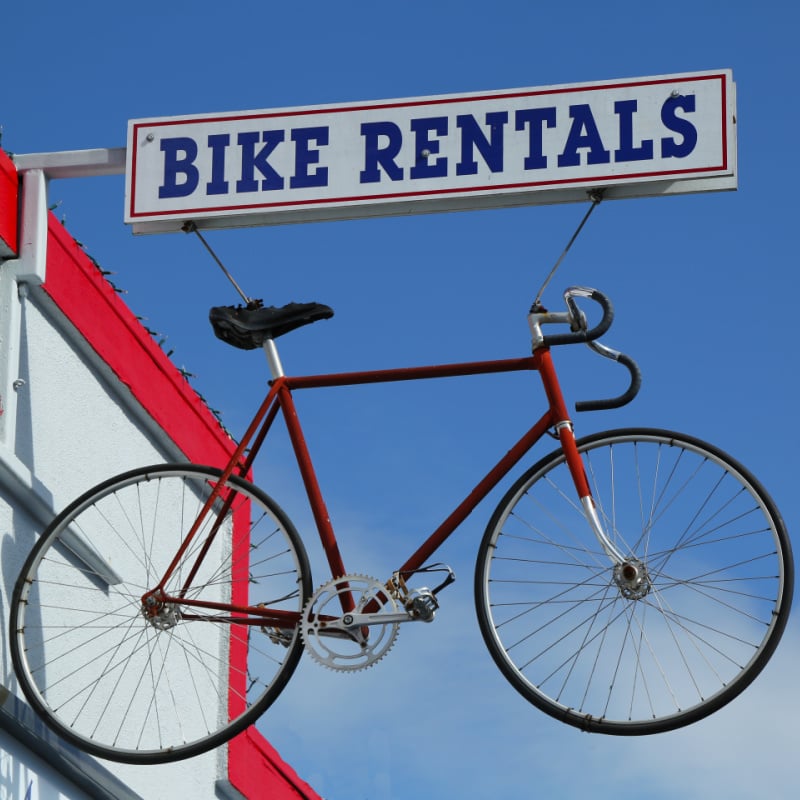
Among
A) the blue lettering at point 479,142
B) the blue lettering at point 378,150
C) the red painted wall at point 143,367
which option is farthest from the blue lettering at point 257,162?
the red painted wall at point 143,367

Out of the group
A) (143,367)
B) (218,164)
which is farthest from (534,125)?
(143,367)

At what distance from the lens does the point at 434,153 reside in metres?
8.66

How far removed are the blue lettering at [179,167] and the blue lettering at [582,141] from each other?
1.81m

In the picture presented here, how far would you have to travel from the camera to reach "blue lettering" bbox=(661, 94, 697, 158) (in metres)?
8.41

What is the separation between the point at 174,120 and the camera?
8898mm

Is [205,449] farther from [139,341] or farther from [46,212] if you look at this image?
[46,212]

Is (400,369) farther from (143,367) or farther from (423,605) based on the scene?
(143,367)

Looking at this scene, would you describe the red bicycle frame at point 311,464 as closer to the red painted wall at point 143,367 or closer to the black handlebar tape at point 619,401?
the black handlebar tape at point 619,401

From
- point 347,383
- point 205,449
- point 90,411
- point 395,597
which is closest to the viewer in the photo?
point 395,597

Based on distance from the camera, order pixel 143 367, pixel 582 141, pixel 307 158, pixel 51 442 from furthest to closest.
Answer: pixel 143 367, pixel 51 442, pixel 307 158, pixel 582 141

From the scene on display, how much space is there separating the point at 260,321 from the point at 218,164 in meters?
0.99

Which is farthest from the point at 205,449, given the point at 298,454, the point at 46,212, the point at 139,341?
the point at 298,454

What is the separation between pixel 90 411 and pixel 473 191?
8.06 feet

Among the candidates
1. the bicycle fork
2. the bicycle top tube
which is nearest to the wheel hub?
the bicycle fork
